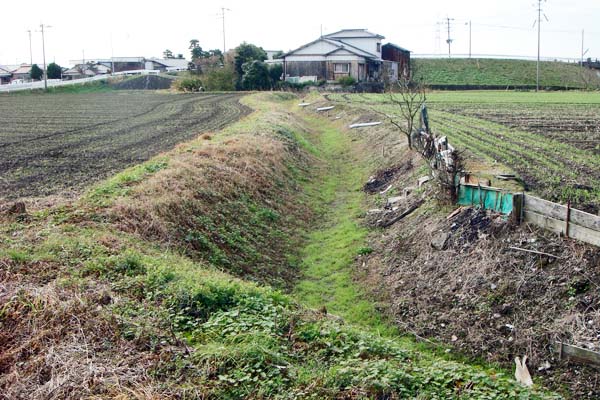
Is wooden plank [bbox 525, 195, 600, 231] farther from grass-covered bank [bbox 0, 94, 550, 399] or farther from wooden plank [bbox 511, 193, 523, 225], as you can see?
grass-covered bank [bbox 0, 94, 550, 399]

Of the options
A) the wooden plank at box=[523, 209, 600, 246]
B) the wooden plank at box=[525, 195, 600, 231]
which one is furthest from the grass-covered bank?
the wooden plank at box=[525, 195, 600, 231]

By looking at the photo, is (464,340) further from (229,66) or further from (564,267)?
(229,66)

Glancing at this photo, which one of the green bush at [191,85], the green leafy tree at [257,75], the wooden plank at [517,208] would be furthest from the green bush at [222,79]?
the wooden plank at [517,208]

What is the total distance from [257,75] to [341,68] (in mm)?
8741

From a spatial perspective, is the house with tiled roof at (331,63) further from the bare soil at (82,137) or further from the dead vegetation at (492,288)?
the dead vegetation at (492,288)

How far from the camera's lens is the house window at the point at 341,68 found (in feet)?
196

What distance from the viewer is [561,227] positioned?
8.48 m

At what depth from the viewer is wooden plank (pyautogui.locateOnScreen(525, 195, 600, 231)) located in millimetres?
8008

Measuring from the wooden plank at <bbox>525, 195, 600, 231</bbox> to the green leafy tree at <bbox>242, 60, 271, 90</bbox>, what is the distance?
52604mm

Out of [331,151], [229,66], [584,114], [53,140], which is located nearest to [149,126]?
[53,140]

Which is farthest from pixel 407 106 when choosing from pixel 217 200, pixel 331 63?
pixel 331 63

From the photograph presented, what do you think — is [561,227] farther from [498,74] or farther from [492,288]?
[498,74]

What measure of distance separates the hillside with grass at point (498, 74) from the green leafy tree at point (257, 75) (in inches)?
657

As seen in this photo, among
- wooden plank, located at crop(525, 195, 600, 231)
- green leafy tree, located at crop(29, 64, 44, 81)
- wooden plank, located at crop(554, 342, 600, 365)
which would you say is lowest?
wooden plank, located at crop(554, 342, 600, 365)
